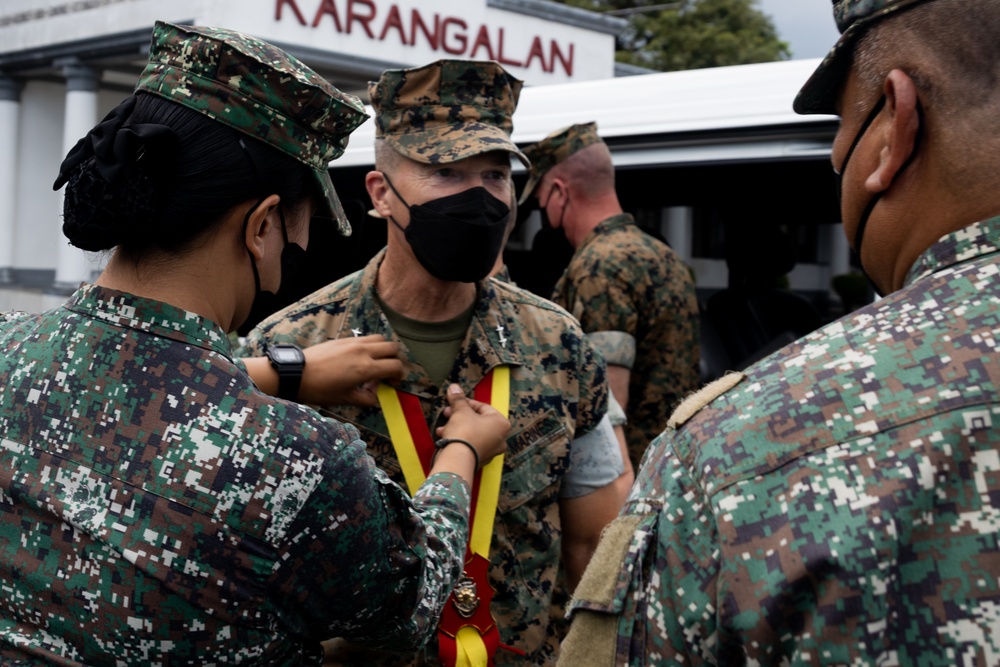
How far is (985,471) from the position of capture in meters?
1.06

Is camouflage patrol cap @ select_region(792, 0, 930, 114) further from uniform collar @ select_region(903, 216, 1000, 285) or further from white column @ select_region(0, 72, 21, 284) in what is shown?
white column @ select_region(0, 72, 21, 284)

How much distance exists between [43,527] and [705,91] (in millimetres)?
3073

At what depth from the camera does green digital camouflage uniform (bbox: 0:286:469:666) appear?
4.65 ft

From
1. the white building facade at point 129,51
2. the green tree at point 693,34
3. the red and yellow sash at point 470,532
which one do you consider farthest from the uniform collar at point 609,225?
the green tree at point 693,34

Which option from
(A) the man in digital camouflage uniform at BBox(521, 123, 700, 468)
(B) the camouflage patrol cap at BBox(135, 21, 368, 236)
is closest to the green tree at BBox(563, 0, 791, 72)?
(A) the man in digital camouflage uniform at BBox(521, 123, 700, 468)

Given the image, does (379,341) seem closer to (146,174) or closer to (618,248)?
(146,174)

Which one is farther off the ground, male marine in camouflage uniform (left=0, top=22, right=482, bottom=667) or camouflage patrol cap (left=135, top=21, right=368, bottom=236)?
camouflage patrol cap (left=135, top=21, right=368, bottom=236)

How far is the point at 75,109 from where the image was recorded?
15.0 m

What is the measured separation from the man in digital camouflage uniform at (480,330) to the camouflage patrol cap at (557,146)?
1399 millimetres

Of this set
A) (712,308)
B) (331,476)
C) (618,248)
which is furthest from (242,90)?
(712,308)

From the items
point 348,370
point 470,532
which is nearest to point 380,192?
point 348,370

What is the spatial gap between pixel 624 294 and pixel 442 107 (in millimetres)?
1423

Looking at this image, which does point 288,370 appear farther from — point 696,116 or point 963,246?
point 696,116

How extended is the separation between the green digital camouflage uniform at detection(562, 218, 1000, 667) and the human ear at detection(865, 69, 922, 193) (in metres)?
0.11
